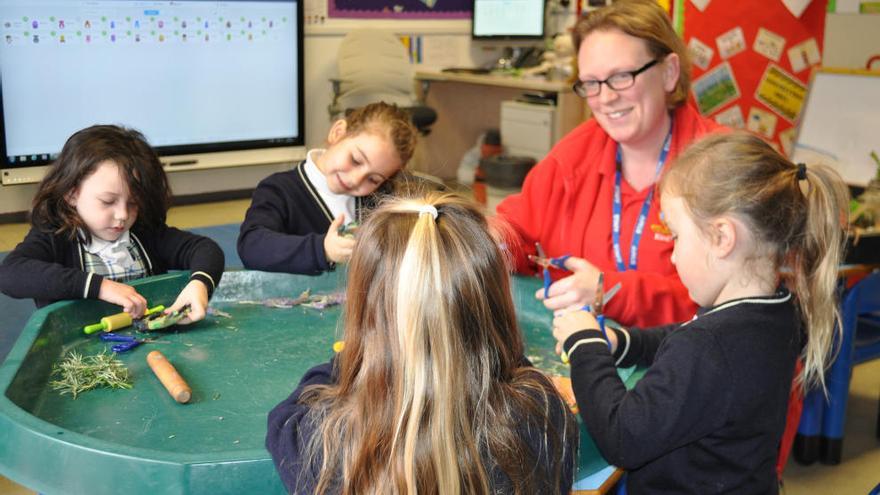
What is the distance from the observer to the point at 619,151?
2107 millimetres

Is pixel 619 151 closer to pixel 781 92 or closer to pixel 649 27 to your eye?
pixel 649 27

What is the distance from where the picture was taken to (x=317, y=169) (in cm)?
211

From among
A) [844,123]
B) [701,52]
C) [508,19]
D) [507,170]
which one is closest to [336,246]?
[844,123]

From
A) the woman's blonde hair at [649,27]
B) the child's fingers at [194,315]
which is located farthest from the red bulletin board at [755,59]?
the child's fingers at [194,315]

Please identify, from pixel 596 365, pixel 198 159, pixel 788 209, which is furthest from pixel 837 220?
pixel 198 159

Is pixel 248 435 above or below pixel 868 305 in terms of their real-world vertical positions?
above

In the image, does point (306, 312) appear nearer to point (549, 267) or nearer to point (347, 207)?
point (347, 207)

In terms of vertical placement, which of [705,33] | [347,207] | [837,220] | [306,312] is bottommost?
[306,312]

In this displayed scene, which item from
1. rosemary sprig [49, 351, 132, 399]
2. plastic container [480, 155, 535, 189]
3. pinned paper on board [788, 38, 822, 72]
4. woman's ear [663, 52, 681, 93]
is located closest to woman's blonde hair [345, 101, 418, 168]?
woman's ear [663, 52, 681, 93]

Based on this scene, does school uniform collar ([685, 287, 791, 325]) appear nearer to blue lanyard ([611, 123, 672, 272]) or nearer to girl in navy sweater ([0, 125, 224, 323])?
blue lanyard ([611, 123, 672, 272])

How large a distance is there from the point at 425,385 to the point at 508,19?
17.2 feet

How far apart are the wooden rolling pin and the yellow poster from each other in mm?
3038

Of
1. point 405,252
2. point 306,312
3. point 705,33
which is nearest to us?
point 405,252

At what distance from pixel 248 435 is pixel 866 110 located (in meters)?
2.84
